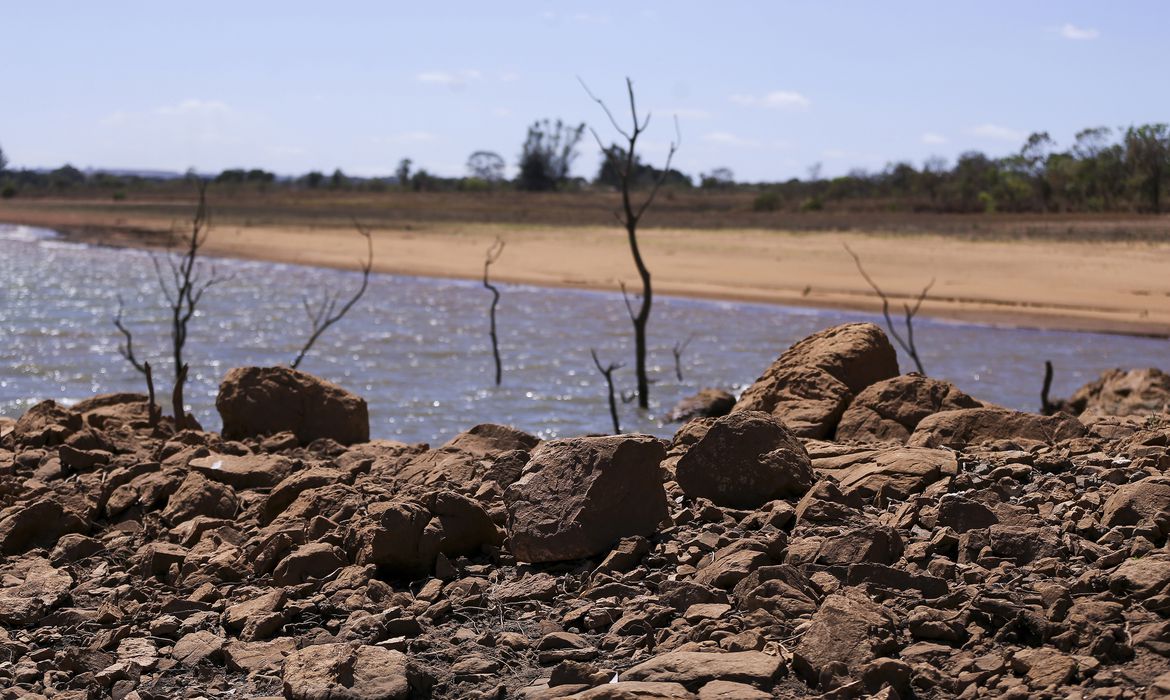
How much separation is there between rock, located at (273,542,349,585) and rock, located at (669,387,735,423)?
8.02 metres

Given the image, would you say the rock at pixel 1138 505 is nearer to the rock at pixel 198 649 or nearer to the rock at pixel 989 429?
the rock at pixel 989 429

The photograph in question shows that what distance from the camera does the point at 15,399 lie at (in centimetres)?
1634

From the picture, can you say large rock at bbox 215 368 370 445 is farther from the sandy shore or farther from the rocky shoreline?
the sandy shore

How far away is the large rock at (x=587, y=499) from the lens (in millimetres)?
4938

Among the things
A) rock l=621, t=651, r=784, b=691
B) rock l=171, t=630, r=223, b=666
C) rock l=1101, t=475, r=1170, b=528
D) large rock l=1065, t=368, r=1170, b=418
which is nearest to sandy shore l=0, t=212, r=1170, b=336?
large rock l=1065, t=368, r=1170, b=418

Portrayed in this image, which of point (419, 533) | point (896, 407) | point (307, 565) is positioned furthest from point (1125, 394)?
point (307, 565)

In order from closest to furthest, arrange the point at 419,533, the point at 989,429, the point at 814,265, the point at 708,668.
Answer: the point at 708,668, the point at 419,533, the point at 989,429, the point at 814,265

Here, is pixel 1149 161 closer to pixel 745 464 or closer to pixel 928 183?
pixel 928 183

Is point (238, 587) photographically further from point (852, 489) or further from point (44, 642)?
point (852, 489)

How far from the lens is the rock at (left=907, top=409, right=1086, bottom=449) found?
6180 mm

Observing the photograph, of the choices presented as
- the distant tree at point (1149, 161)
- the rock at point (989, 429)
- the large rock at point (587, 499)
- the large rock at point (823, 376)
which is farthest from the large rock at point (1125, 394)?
the distant tree at point (1149, 161)

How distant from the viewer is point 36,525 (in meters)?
5.85

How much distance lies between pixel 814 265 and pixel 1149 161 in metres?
18.7

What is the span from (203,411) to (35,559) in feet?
32.0
